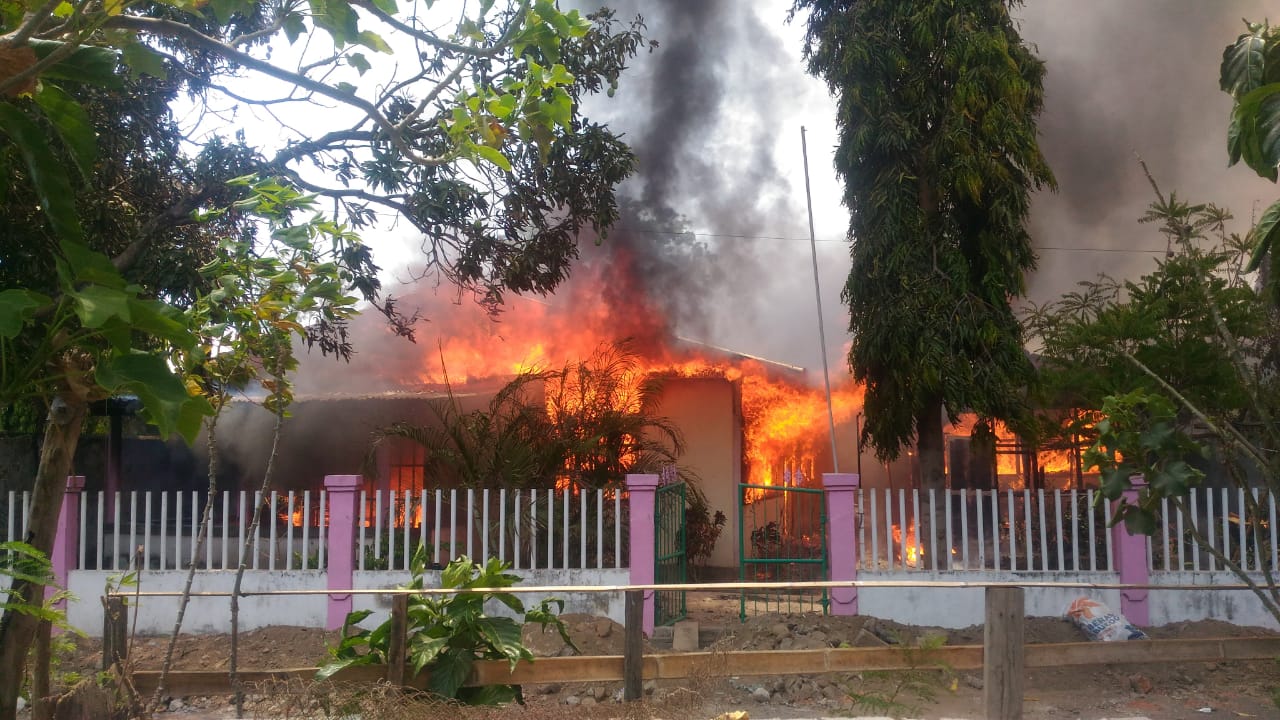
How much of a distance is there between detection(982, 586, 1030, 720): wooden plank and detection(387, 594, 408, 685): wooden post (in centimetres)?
329

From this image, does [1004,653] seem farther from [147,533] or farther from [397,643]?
[147,533]

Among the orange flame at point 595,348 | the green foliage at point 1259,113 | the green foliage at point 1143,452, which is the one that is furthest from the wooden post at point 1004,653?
the orange flame at point 595,348

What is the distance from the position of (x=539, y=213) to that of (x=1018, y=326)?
238 inches

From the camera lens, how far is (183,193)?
34.7 feet

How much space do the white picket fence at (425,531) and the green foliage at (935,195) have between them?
4183 millimetres

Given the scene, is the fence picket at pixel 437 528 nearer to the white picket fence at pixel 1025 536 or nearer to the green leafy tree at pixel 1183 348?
the white picket fence at pixel 1025 536

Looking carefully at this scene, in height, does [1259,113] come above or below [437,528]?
above

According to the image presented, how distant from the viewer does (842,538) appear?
375 inches

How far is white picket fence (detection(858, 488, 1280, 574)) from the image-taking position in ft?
31.5

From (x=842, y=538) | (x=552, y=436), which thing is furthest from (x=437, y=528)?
(x=842, y=538)

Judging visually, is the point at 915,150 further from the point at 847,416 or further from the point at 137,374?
the point at 137,374

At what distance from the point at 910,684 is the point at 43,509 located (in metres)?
5.33

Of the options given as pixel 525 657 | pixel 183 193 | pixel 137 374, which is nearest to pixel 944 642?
pixel 525 657

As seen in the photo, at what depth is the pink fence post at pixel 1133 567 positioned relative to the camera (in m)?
9.44
